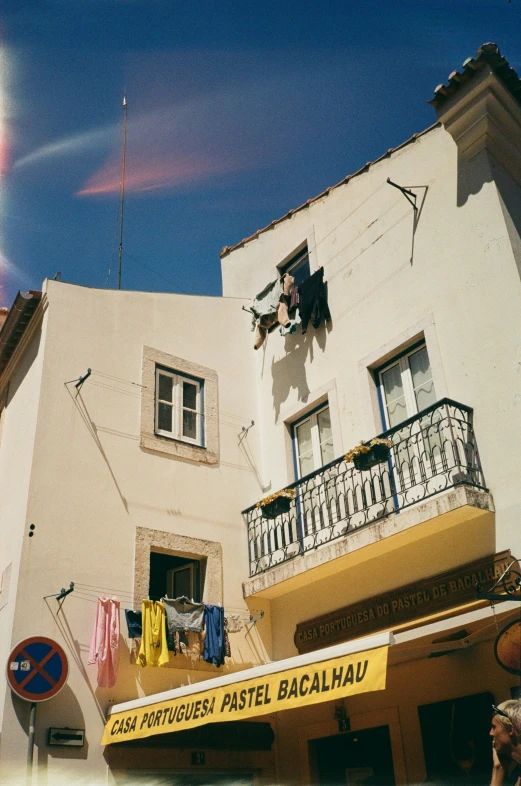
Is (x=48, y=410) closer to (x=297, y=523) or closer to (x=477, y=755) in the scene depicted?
(x=297, y=523)

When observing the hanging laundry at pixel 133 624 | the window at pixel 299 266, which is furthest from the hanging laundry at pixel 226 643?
the window at pixel 299 266

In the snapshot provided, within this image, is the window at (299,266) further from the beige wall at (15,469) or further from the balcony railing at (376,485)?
the beige wall at (15,469)

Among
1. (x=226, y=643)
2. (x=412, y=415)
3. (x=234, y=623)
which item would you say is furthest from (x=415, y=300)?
(x=226, y=643)

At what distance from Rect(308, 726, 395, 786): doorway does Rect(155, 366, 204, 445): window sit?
4350mm

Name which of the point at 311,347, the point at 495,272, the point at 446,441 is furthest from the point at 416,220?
the point at 446,441

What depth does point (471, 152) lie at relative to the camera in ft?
29.3

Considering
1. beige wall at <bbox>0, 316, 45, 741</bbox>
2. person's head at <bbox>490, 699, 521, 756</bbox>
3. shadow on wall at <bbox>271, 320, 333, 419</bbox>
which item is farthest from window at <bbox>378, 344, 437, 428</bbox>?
person's head at <bbox>490, 699, 521, 756</bbox>

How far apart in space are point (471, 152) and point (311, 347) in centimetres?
344

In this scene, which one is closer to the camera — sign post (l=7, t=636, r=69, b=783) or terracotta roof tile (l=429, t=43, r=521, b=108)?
sign post (l=7, t=636, r=69, b=783)

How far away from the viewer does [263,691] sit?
6723mm

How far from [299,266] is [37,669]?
23.8ft

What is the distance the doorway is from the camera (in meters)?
8.12

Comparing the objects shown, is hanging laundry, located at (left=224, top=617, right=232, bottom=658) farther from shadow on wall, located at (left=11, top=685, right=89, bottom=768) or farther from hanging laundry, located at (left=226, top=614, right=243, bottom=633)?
shadow on wall, located at (left=11, top=685, right=89, bottom=768)

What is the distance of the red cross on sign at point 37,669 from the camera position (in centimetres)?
743
